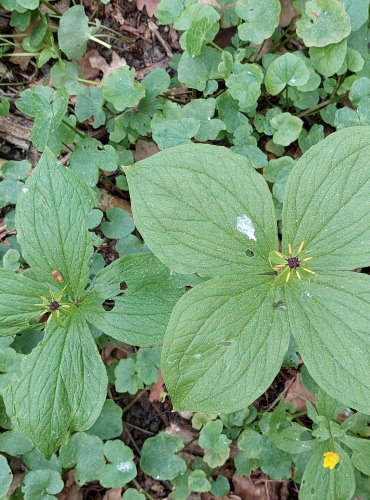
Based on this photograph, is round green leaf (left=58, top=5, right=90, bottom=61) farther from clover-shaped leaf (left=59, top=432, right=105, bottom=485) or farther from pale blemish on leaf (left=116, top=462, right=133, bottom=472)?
pale blemish on leaf (left=116, top=462, right=133, bottom=472)

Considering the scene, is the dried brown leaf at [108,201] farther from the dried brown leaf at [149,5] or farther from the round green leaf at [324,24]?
the round green leaf at [324,24]

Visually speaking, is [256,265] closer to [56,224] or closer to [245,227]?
[245,227]

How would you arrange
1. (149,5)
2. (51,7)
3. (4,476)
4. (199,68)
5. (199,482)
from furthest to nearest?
(149,5), (51,7), (199,68), (199,482), (4,476)

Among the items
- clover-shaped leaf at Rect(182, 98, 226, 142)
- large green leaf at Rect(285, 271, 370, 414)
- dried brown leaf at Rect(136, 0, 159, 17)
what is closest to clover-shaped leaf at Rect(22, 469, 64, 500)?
large green leaf at Rect(285, 271, 370, 414)

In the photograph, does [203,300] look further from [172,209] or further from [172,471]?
[172,471]

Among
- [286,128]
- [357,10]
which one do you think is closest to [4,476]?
[286,128]

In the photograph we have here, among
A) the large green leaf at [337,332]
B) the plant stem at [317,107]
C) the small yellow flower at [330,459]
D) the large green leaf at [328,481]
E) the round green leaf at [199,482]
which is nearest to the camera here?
the large green leaf at [337,332]

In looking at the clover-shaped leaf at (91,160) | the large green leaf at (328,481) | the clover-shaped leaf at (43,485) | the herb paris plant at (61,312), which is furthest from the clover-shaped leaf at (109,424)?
the clover-shaped leaf at (91,160)
